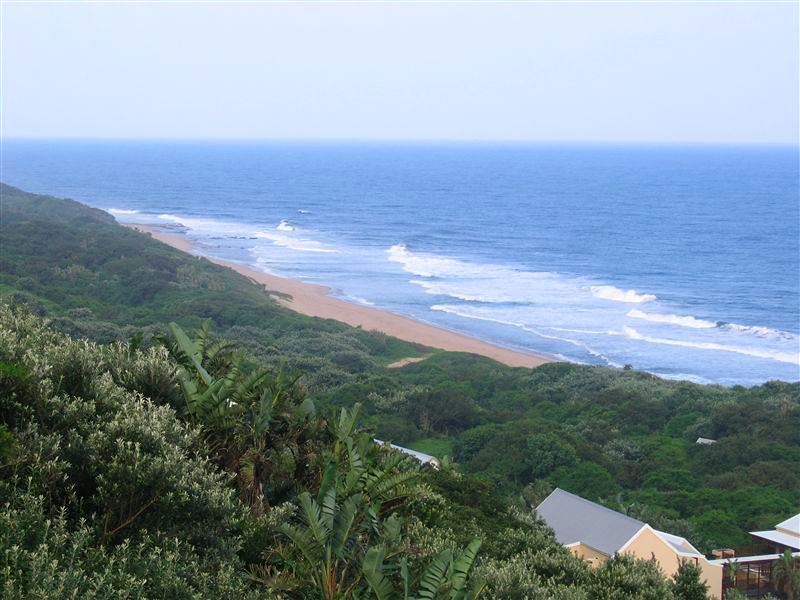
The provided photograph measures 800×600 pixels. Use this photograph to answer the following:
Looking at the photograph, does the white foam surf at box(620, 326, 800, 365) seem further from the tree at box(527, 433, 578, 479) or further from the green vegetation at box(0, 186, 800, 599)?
the green vegetation at box(0, 186, 800, 599)

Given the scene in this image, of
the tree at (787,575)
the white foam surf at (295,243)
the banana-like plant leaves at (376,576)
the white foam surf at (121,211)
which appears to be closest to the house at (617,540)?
the tree at (787,575)

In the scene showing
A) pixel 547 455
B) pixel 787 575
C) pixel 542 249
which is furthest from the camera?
pixel 542 249

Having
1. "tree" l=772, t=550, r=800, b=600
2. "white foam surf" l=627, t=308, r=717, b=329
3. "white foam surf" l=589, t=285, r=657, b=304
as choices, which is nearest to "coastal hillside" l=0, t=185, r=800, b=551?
"tree" l=772, t=550, r=800, b=600

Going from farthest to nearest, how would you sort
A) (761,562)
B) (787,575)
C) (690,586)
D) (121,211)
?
(121,211)
(761,562)
(787,575)
(690,586)

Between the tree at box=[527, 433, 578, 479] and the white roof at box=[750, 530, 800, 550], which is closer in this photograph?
the white roof at box=[750, 530, 800, 550]

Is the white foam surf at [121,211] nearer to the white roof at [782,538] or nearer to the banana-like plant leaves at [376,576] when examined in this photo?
the white roof at [782,538]

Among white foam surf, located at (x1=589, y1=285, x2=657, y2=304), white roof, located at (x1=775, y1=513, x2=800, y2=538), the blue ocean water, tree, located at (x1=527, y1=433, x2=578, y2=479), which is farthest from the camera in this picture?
white foam surf, located at (x1=589, y1=285, x2=657, y2=304)

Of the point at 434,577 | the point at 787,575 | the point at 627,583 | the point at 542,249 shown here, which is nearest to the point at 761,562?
the point at 787,575

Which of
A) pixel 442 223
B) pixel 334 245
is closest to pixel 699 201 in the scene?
pixel 442 223

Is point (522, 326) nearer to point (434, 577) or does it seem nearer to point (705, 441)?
point (705, 441)
